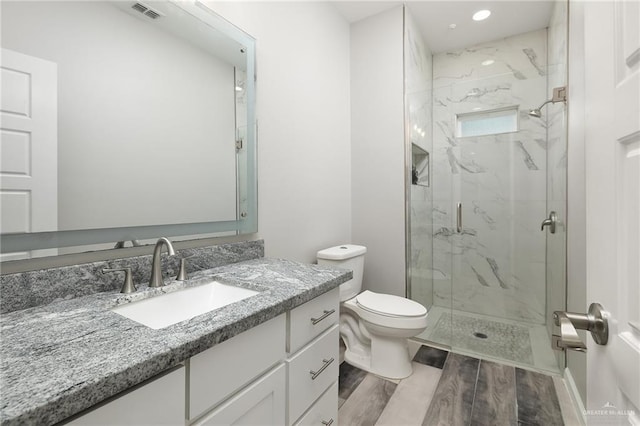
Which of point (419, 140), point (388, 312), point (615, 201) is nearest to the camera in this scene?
point (615, 201)

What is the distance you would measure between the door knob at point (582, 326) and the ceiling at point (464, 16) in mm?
2512

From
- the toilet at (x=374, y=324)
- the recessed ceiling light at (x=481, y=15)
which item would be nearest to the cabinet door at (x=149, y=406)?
the toilet at (x=374, y=324)

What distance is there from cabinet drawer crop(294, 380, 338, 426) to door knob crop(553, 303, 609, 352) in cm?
88

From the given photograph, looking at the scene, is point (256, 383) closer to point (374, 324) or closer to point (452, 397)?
point (374, 324)

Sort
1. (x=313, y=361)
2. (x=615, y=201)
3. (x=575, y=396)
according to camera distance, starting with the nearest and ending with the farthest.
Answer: (x=615, y=201), (x=313, y=361), (x=575, y=396)

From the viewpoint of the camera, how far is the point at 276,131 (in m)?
1.73

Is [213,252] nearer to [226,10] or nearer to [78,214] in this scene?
[78,214]

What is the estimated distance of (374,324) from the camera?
1.83m

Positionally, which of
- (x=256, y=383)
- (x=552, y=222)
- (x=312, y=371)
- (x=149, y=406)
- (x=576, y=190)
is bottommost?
(x=312, y=371)

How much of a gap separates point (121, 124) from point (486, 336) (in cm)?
277

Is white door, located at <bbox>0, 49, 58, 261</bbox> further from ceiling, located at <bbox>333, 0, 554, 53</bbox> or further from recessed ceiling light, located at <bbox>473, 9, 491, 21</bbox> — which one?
recessed ceiling light, located at <bbox>473, 9, 491, 21</bbox>

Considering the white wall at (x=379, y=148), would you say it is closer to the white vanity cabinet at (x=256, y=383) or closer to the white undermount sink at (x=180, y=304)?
the white vanity cabinet at (x=256, y=383)

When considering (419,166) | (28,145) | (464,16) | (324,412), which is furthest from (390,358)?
(464,16)

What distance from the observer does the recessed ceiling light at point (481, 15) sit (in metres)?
2.37
